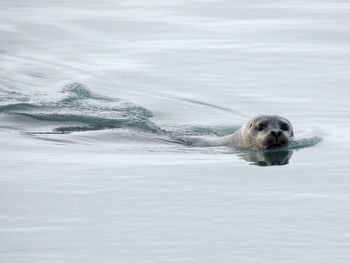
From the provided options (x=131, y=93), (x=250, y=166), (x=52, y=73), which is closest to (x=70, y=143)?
(x=250, y=166)

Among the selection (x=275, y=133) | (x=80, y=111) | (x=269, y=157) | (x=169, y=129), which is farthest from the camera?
(x=80, y=111)

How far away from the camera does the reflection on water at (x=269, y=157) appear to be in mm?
12555

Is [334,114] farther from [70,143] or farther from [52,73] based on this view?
[52,73]

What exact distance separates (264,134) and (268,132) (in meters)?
0.08

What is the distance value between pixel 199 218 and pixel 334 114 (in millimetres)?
5927

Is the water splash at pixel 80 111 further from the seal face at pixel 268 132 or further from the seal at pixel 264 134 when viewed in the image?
the seal face at pixel 268 132

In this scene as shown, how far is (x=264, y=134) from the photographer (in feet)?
44.0

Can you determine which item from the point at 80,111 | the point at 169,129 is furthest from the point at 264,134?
the point at 80,111

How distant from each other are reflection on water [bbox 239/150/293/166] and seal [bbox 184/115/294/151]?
147 mm

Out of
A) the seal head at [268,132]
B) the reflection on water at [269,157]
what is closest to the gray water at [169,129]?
the reflection on water at [269,157]

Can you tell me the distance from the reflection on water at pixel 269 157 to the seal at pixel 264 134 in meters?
0.15

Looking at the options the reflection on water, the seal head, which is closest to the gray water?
the reflection on water

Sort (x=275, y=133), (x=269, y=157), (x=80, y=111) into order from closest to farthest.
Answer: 1. (x=269, y=157)
2. (x=275, y=133)
3. (x=80, y=111)

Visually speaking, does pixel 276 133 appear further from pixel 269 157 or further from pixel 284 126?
pixel 269 157
